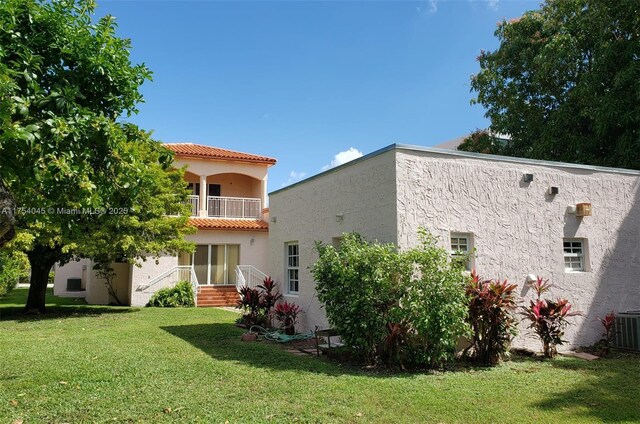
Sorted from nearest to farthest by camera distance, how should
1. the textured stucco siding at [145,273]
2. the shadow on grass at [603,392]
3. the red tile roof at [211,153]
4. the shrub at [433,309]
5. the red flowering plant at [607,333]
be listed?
the shadow on grass at [603,392] < the shrub at [433,309] < the red flowering plant at [607,333] < the textured stucco siding at [145,273] < the red tile roof at [211,153]

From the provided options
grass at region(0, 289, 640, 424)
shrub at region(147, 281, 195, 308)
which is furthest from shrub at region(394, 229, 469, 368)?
shrub at region(147, 281, 195, 308)

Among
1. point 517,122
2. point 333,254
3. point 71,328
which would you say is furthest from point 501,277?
point 517,122

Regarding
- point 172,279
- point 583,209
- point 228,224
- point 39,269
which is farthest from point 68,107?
point 228,224

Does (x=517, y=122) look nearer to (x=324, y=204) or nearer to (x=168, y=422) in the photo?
(x=324, y=204)

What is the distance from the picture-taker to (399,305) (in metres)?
8.28

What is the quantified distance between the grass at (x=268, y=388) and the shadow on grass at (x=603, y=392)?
0.05 feet

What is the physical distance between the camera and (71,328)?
13.2 metres

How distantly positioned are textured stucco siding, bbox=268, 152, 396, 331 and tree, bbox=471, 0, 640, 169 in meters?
10.7

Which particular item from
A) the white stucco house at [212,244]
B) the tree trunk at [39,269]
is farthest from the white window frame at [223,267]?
the tree trunk at [39,269]

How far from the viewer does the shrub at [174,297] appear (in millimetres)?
20016

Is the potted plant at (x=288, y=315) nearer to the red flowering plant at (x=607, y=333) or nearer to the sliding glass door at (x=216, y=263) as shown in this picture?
the red flowering plant at (x=607, y=333)

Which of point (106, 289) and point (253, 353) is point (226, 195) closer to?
point (106, 289)

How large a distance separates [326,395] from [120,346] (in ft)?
18.9

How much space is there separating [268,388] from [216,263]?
17158mm
